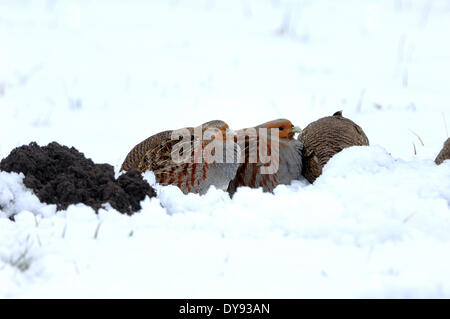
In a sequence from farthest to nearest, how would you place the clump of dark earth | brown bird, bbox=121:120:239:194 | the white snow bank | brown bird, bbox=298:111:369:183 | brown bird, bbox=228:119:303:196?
brown bird, bbox=298:111:369:183
brown bird, bbox=228:119:303:196
brown bird, bbox=121:120:239:194
the clump of dark earth
the white snow bank

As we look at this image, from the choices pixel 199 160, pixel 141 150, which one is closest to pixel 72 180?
pixel 199 160

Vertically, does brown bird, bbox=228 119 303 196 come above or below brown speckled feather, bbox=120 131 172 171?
below

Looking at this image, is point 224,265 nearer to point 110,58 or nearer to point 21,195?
point 21,195

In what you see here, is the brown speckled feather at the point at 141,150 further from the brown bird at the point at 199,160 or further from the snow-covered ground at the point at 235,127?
the snow-covered ground at the point at 235,127

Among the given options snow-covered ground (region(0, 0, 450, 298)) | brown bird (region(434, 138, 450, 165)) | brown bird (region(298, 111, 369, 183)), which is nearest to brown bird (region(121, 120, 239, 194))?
snow-covered ground (region(0, 0, 450, 298))

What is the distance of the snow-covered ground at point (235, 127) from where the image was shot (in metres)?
2.20

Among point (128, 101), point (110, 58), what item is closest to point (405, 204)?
point (128, 101)

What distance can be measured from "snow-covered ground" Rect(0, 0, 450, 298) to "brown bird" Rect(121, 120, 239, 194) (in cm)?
41

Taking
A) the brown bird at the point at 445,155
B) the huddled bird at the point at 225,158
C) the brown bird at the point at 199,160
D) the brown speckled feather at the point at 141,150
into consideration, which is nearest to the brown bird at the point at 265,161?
the huddled bird at the point at 225,158

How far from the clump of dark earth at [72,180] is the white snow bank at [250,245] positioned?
97 mm

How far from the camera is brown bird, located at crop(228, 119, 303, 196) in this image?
3.70 metres

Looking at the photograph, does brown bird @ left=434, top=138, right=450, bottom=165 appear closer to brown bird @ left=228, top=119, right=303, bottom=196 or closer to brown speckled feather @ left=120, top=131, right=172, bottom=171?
brown bird @ left=228, top=119, right=303, bottom=196

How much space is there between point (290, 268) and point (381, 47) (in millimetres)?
6300

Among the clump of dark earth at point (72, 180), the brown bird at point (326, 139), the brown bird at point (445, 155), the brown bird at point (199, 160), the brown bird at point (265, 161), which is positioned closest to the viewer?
the clump of dark earth at point (72, 180)
